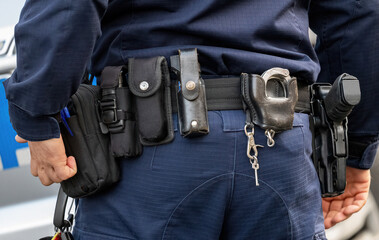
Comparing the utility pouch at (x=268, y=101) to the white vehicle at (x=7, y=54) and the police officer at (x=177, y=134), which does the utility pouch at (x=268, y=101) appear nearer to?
the police officer at (x=177, y=134)

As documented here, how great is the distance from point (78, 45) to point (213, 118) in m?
0.33

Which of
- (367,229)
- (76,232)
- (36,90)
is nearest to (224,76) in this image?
(36,90)

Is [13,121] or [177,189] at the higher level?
[13,121]

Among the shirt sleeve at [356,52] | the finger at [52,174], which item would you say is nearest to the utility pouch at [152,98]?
the finger at [52,174]

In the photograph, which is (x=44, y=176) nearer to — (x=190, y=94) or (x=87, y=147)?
(x=87, y=147)

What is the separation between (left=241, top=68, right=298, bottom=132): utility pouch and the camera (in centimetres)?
92

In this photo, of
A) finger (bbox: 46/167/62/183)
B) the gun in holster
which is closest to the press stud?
finger (bbox: 46/167/62/183)

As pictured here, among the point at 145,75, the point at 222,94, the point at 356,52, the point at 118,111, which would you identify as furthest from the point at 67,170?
the point at 356,52

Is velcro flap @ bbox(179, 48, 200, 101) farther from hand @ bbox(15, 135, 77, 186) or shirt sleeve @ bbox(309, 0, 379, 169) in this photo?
shirt sleeve @ bbox(309, 0, 379, 169)

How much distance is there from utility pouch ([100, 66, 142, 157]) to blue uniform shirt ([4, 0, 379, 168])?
5 centimetres

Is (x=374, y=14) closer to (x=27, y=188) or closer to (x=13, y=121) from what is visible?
(x=13, y=121)

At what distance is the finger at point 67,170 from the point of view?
36.1 inches

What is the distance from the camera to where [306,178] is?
102 centimetres

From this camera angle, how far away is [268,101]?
0.94 meters
